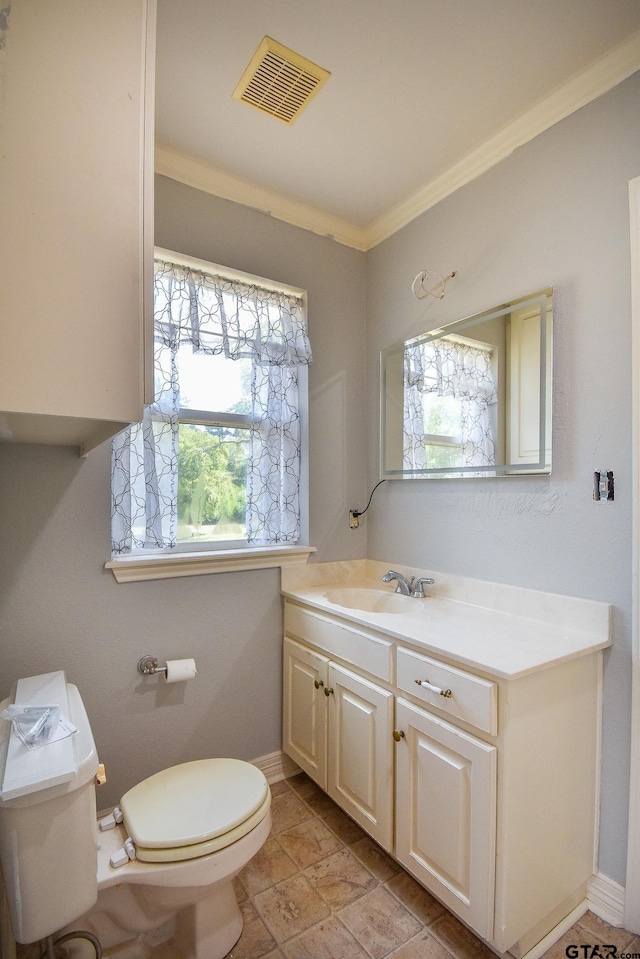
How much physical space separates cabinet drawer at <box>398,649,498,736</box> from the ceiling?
5.84 feet

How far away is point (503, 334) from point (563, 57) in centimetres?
80

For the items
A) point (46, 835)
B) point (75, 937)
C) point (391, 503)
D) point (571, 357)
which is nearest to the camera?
point (46, 835)

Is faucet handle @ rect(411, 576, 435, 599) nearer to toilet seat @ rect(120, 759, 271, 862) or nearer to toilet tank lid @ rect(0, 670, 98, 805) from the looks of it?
toilet seat @ rect(120, 759, 271, 862)

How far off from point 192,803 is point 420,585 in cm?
112

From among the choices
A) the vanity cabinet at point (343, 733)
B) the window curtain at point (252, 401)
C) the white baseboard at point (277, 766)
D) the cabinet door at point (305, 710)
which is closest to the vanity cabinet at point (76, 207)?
the window curtain at point (252, 401)

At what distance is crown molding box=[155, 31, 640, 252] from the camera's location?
1377 mm

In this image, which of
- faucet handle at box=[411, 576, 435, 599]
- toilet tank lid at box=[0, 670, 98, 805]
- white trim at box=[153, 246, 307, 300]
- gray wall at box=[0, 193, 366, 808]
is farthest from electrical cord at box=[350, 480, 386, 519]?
toilet tank lid at box=[0, 670, 98, 805]

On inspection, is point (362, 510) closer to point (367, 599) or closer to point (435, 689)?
point (367, 599)

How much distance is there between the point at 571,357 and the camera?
4.83ft

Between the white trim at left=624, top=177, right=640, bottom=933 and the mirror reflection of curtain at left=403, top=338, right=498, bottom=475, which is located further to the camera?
the mirror reflection of curtain at left=403, top=338, right=498, bottom=475

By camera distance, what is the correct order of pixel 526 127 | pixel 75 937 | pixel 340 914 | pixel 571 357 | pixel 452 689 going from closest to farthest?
pixel 75 937 < pixel 452 689 < pixel 340 914 < pixel 571 357 < pixel 526 127

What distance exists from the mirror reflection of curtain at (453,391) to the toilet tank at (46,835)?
153 centimetres

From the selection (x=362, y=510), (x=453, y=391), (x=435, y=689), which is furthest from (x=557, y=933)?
(x=453, y=391)

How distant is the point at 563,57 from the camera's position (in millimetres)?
1374
